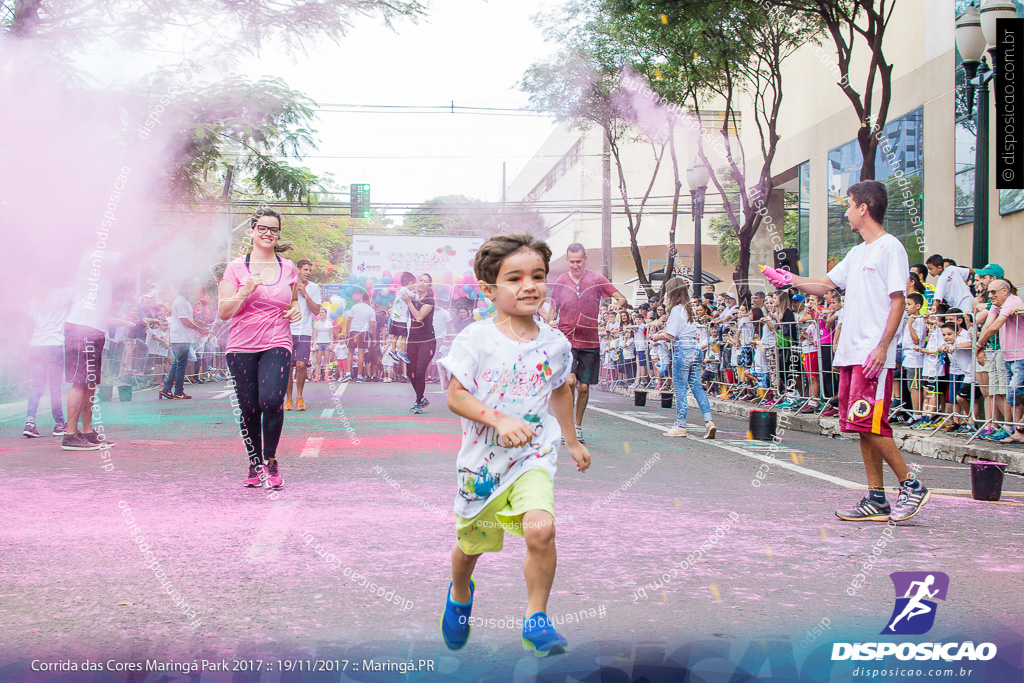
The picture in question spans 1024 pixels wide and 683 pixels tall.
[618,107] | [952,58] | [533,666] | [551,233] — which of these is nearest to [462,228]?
[551,233]

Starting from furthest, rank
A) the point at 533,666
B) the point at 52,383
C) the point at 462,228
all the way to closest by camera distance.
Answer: the point at 462,228, the point at 52,383, the point at 533,666

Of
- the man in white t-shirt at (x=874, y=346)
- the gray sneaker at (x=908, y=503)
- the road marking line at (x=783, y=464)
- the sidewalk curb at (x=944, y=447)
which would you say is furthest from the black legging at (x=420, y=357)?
the gray sneaker at (x=908, y=503)

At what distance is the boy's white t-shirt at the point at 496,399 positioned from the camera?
3061 millimetres

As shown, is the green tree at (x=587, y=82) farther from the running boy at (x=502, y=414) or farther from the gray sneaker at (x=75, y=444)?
the running boy at (x=502, y=414)

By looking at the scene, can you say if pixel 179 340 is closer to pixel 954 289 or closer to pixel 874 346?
pixel 954 289

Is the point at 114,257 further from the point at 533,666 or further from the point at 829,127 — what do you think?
the point at 829,127

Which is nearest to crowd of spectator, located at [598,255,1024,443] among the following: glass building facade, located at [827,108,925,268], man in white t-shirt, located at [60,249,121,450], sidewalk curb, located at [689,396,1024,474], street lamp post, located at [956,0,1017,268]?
sidewalk curb, located at [689,396,1024,474]

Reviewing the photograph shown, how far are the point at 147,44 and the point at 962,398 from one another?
8443 millimetres

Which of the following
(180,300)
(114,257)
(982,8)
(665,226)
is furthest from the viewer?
(665,226)

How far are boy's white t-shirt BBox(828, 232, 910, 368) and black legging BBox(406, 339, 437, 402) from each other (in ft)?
23.8

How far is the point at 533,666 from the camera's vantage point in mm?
2957

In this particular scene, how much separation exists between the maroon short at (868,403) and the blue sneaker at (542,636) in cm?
314

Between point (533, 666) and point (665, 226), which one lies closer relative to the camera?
point (533, 666)

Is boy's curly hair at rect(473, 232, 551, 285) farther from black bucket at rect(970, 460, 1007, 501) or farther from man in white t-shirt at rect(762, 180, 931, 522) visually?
black bucket at rect(970, 460, 1007, 501)
